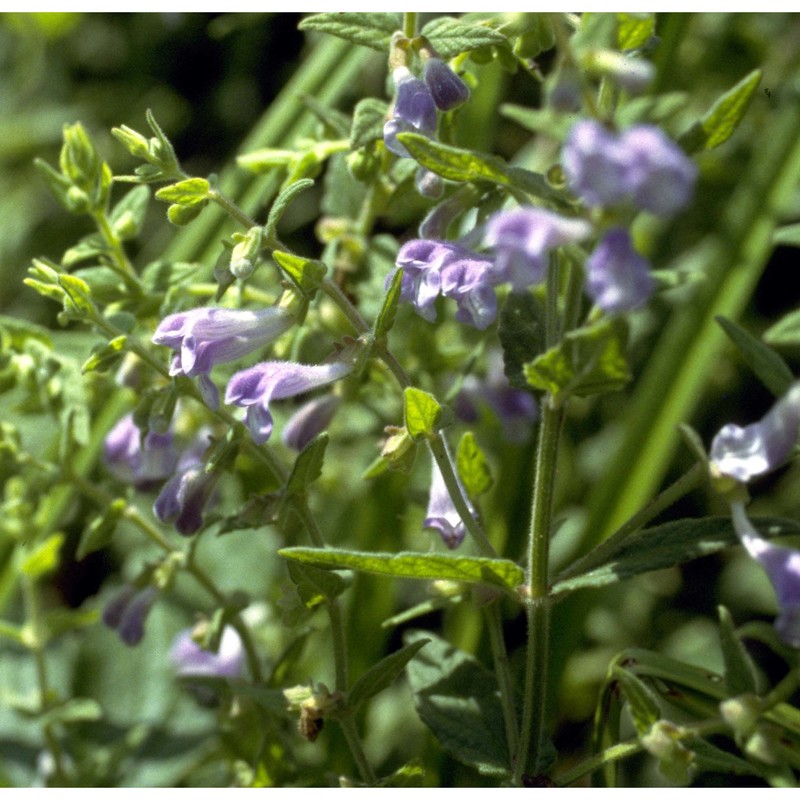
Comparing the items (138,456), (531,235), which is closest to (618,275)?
(531,235)

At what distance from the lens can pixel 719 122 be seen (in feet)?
2.15

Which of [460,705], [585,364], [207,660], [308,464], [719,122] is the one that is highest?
[719,122]

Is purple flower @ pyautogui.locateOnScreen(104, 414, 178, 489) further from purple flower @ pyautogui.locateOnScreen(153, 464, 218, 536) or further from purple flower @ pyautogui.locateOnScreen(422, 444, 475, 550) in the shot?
purple flower @ pyautogui.locateOnScreen(422, 444, 475, 550)

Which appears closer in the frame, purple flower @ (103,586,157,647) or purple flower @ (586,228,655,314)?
purple flower @ (586,228,655,314)

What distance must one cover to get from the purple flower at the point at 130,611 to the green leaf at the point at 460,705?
27cm

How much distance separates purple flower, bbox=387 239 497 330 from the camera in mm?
729

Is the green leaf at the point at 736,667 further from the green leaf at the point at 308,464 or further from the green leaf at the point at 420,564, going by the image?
the green leaf at the point at 308,464

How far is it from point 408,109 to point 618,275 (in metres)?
0.29

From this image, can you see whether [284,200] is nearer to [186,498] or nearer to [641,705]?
[186,498]

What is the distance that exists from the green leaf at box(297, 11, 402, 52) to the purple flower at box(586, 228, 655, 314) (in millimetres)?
365

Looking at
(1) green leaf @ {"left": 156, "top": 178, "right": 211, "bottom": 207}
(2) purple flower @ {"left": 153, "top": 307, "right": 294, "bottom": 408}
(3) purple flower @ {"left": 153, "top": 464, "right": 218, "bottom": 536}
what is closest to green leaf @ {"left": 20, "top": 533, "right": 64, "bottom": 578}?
(3) purple flower @ {"left": 153, "top": 464, "right": 218, "bottom": 536}

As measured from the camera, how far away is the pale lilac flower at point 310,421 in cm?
99

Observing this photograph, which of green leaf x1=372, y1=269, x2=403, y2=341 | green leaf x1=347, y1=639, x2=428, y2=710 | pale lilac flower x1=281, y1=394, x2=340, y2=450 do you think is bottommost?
green leaf x1=347, y1=639, x2=428, y2=710

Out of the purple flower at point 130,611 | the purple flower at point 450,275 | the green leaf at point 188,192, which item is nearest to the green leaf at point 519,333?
the purple flower at point 450,275
